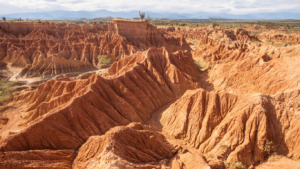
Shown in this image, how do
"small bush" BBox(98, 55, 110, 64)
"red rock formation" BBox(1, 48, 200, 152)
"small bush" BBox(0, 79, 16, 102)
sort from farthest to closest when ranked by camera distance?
1. "small bush" BBox(98, 55, 110, 64)
2. "small bush" BBox(0, 79, 16, 102)
3. "red rock formation" BBox(1, 48, 200, 152)

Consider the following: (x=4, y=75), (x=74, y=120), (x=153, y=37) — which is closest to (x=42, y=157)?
(x=74, y=120)

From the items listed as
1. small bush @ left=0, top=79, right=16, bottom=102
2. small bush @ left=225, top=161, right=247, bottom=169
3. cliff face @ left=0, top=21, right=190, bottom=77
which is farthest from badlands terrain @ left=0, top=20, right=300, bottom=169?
cliff face @ left=0, top=21, right=190, bottom=77

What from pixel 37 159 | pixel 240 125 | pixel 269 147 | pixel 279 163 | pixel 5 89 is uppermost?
pixel 240 125

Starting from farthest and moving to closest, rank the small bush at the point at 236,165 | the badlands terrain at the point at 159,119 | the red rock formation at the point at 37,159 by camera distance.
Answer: the small bush at the point at 236,165, the badlands terrain at the point at 159,119, the red rock formation at the point at 37,159

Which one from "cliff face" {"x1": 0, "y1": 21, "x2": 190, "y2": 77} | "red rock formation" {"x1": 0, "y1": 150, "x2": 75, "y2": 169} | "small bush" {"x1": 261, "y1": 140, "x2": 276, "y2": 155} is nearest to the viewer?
"red rock formation" {"x1": 0, "y1": 150, "x2": 75, "y2": 169}

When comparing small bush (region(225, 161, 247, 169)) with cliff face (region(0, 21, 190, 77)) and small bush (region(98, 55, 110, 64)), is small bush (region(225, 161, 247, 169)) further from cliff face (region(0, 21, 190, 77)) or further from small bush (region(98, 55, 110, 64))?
small bush (region(98, 55, 110, 64))

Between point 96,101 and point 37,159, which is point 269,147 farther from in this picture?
point 37,159

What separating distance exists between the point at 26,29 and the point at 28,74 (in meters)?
61.7

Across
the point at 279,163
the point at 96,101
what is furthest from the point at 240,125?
the point at 96,101

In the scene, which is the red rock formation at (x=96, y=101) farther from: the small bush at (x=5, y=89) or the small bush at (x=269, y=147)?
the small bush at (x=269, y=147)

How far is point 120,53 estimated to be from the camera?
6488cm

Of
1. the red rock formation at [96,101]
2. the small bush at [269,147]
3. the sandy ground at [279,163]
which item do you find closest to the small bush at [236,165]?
the sandy ground at [279,163]

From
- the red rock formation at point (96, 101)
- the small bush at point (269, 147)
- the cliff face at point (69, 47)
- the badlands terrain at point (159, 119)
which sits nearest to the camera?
the badlands terrain at point (159, 119)

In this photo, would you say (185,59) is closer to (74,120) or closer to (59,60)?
(74,120)
